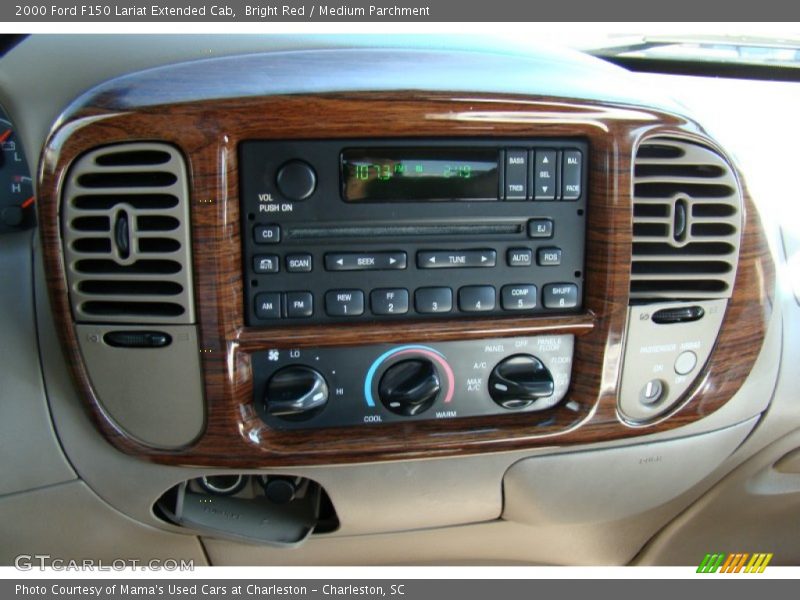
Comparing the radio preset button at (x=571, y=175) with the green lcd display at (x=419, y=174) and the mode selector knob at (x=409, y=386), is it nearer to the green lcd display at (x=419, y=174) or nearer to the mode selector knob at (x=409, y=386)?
the green lcd display at (x=419, y=174)

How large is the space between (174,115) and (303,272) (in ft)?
1.01

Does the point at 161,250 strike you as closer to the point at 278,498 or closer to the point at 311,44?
the point at 311,44

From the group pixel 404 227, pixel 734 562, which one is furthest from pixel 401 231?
pixel 734 562

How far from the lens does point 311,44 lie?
43.8 inches

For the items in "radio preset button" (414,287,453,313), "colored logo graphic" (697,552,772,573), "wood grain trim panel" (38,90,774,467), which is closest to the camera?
"wood grain trim panel" (38,90,774,467)

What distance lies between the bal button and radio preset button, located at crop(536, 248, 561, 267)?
40cm

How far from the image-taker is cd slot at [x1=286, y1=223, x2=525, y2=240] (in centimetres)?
108

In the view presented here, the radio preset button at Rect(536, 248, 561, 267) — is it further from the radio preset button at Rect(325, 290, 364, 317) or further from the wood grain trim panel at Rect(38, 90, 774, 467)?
the radio preset button at Rect(325, 290, 364, 317)

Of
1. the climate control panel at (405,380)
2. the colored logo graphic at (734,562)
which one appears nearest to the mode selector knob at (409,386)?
the climate control panel at (405,380)

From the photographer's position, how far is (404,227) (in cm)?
110

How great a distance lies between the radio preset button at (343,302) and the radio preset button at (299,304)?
3 centimetres

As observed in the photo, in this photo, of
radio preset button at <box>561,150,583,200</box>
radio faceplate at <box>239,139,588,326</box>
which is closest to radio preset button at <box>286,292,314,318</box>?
radio faceplate at <box>239,139,588,326</box>

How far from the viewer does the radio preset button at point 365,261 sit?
42.6 inches

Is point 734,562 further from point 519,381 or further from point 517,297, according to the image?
point 517,297
